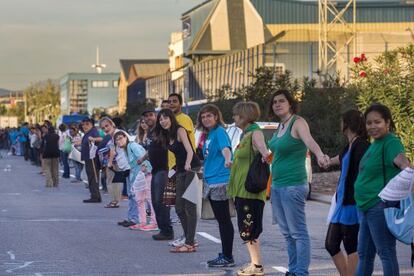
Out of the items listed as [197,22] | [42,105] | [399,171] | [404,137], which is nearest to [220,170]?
[399,171]

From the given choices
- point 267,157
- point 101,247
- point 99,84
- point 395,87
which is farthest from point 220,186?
point 99,84

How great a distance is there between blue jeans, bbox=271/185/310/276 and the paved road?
3.84 feet

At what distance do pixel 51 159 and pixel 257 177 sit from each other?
1808 cm

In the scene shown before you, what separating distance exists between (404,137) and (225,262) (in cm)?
1105

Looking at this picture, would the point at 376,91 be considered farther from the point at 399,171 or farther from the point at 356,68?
the point at 399,171

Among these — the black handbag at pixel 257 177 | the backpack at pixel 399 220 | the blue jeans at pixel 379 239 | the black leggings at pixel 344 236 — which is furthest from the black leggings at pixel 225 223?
the backpack at pixel 399 220

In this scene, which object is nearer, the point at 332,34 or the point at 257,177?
the point at 257,177

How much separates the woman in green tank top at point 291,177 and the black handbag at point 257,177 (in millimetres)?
432

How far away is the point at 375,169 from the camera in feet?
25.7

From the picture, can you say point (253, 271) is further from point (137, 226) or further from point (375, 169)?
point (137, 226)

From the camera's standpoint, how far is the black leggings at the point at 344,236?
8666 millimetres

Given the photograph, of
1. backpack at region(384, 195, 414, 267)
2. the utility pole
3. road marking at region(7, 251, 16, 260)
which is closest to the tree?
road marking at region(7, 251, 16, 260)

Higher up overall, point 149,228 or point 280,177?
point 280,177

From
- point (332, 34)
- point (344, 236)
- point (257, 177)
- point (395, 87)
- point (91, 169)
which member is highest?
point (332, 34)
